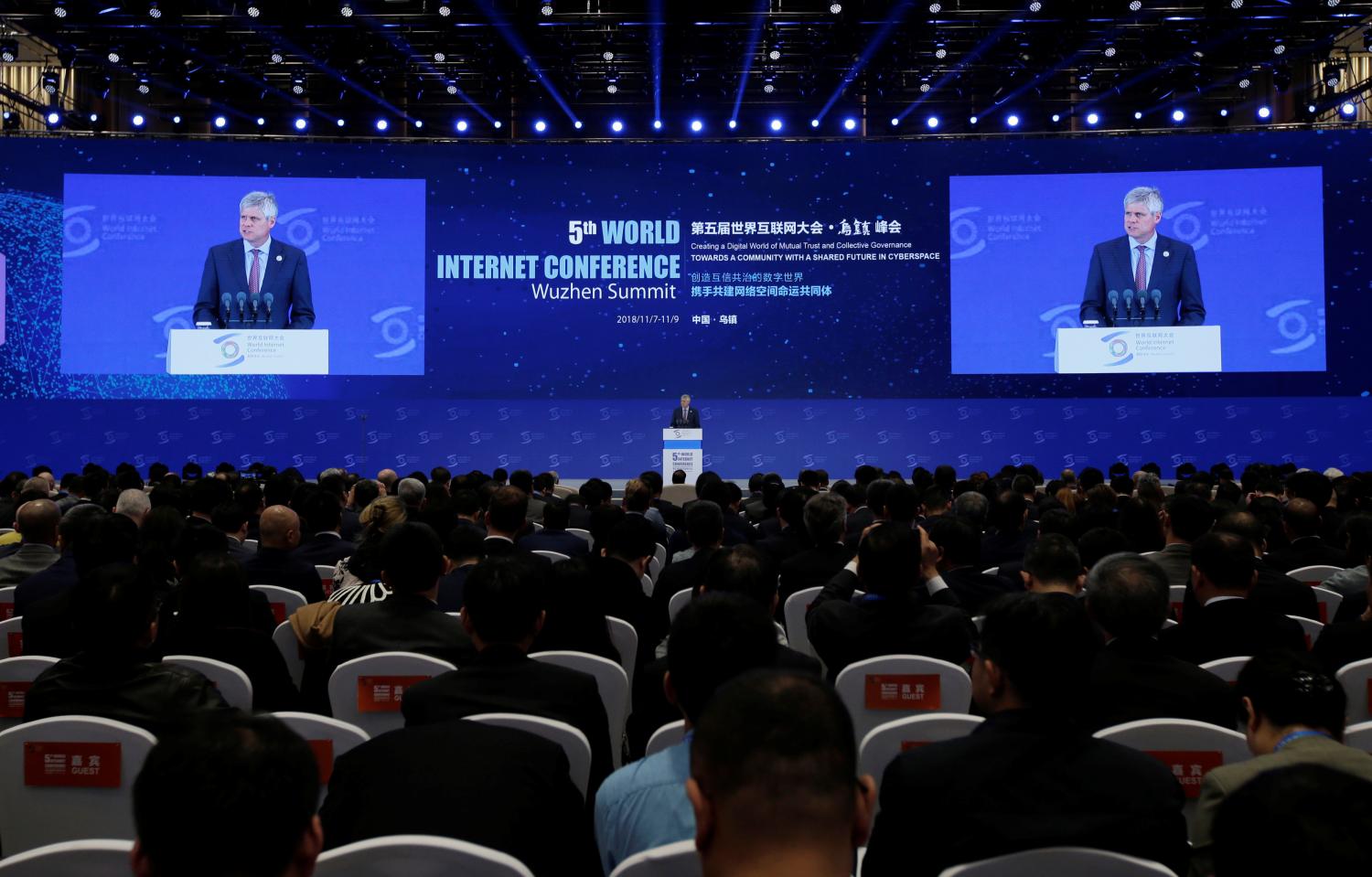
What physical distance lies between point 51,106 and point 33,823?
1415 centimetres

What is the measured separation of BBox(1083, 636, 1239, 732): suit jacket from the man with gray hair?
12.1m

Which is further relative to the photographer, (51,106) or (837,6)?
(51,106)

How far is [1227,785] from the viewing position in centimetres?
207

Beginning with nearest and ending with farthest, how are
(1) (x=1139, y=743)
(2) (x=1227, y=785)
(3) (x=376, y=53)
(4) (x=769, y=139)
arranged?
(2) (x=1227, y=785), (1) (x=1139, y=743), (3) (x=376, y=53), (4) (x=769, y=139)

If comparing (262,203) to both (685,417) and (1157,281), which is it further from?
(1157,281)

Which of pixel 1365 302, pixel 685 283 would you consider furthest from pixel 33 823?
pixel 1365 302

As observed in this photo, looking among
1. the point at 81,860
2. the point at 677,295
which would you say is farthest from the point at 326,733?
the point at 677,295

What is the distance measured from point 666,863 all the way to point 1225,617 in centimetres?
258

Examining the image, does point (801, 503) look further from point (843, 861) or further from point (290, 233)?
point (290, 233)

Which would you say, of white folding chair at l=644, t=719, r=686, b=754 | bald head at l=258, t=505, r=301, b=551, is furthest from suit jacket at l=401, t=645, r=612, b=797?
bald head at l=258, t=505, r=301, b=551

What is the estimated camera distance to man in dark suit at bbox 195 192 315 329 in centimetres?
1426

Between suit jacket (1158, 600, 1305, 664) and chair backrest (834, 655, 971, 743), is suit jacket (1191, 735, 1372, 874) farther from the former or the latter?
suit jacket (1158, 600, 1305, 664)

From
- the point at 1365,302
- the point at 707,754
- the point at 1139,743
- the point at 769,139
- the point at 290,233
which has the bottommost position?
the point at 1139,743

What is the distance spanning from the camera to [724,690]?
1.43m
